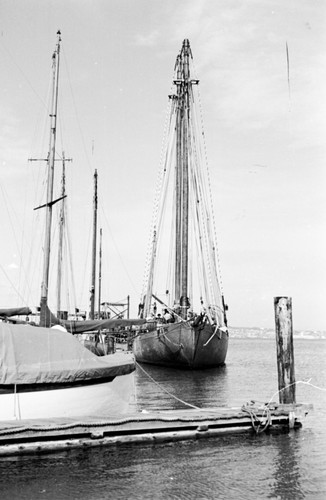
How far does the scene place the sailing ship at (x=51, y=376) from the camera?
12.7 meters

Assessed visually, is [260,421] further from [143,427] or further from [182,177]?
[182,177]

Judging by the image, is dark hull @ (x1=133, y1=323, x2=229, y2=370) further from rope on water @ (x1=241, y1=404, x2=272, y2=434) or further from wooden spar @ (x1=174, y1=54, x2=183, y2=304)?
rope on water @ (x1=241, y1=404, x2=272, y2=434)

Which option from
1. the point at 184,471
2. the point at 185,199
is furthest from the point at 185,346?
the point at 184,471

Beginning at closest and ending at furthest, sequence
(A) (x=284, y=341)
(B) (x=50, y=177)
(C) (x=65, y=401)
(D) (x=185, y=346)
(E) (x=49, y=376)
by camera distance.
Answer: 1. (E) (x=49, y=376)
2. (C) (x=65, y=401)
3. (A) (x=284, y=341)
4. (B) (x=50, y=177)
5. (D) (x=185, y=346)

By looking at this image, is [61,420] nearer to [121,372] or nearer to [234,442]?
[121,372]

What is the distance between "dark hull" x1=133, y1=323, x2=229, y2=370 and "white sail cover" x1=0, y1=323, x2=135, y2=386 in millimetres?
25255

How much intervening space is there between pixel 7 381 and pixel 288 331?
8.59 meters

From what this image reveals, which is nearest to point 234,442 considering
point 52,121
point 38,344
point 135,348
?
point 38,344

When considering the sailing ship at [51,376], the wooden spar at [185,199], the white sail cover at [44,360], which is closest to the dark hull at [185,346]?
the wooden spar at [185,199]

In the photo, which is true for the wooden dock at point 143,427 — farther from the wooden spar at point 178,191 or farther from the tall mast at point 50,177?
the wooden spar at point 178,191

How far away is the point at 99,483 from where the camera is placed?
10406 mm

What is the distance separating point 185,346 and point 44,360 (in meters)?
27.4

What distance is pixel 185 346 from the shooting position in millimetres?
39938

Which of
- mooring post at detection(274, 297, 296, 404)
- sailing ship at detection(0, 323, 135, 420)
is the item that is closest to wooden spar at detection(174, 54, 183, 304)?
mooring post at detection(274, 297, 296, 404)
